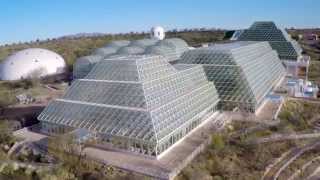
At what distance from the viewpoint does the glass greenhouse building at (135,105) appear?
3325 centimetres

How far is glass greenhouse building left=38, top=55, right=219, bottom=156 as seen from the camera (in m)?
33.2

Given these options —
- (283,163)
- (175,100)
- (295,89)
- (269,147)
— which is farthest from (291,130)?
(295,89)

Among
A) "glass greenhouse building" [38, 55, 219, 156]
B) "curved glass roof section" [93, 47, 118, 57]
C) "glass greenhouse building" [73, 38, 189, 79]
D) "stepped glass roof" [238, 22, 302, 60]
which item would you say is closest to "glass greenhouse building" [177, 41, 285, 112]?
"glass greenhouse building" [38, 55, 219, 156]

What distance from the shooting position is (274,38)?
271 feet

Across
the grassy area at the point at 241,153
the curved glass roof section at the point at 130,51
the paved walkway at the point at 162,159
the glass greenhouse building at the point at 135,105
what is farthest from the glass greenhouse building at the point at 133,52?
the paved walkway at the point at 162,159

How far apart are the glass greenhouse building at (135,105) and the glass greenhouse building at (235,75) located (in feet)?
10.7

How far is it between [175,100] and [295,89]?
30.4 m

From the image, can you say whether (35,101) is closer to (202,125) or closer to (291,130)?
(202,125)

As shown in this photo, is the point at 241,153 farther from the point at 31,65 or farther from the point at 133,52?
the point at 31,65

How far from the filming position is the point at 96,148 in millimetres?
34938

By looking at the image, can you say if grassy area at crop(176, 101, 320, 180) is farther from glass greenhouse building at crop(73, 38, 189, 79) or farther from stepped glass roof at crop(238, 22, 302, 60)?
stepped glass roof at crop(238, 22, 302, 60)

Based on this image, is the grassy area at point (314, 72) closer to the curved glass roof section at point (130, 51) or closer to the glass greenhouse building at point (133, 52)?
the glass greenhouse building at point (133, 52)

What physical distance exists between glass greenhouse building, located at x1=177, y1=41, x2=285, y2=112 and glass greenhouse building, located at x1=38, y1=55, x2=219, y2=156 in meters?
3.26

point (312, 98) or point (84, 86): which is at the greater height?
point (84, 86)
